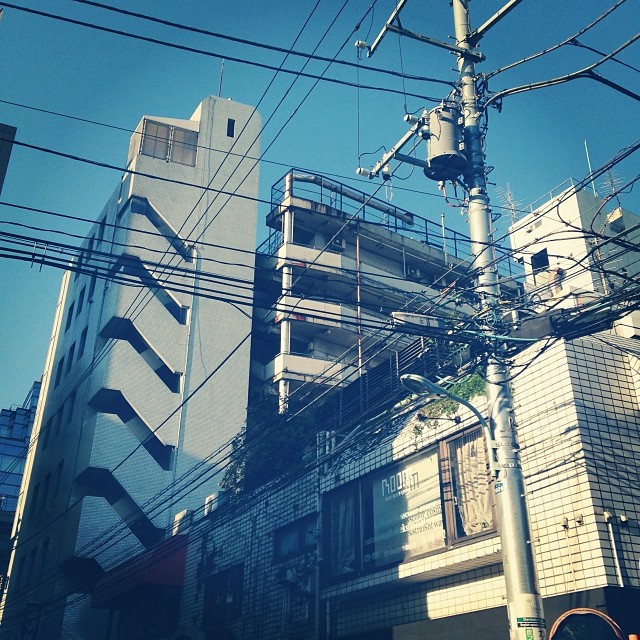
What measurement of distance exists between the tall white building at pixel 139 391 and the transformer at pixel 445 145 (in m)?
23.2

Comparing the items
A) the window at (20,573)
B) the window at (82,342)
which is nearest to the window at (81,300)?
the window at (82,342)

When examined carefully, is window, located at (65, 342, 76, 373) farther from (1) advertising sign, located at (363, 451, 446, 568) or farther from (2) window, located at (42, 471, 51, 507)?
(1) advertising sign, located at (363, 451, 446, 568)

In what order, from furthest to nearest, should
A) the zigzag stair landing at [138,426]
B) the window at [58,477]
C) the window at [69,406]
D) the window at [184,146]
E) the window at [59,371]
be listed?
the window at [59,371] < the window at [184,146] < the window at [69,406] < the window at [58,477] < the zigzag stair landing at [138,426]

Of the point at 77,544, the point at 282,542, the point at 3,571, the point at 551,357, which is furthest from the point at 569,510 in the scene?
the point at 3,571

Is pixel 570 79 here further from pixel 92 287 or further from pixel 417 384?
pixel 92 287

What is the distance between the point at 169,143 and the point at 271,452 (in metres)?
30.2

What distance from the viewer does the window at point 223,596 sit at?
980 inches

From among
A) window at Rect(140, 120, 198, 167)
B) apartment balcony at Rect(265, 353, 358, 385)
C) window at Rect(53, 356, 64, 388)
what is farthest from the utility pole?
window at Rect(53, 356, 64, 388)

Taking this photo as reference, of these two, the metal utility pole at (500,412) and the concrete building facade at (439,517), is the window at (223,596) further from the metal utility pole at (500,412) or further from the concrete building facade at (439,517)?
the metal utility pole at (500,412)

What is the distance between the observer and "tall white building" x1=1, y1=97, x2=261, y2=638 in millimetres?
39844

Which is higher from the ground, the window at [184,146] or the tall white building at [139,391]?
the window at [184,146]

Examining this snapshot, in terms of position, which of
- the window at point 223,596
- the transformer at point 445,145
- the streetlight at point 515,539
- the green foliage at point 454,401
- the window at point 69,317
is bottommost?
the streetlight at point 515,539

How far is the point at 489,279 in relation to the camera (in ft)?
41.4

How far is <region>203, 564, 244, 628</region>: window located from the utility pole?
15.7 meters
